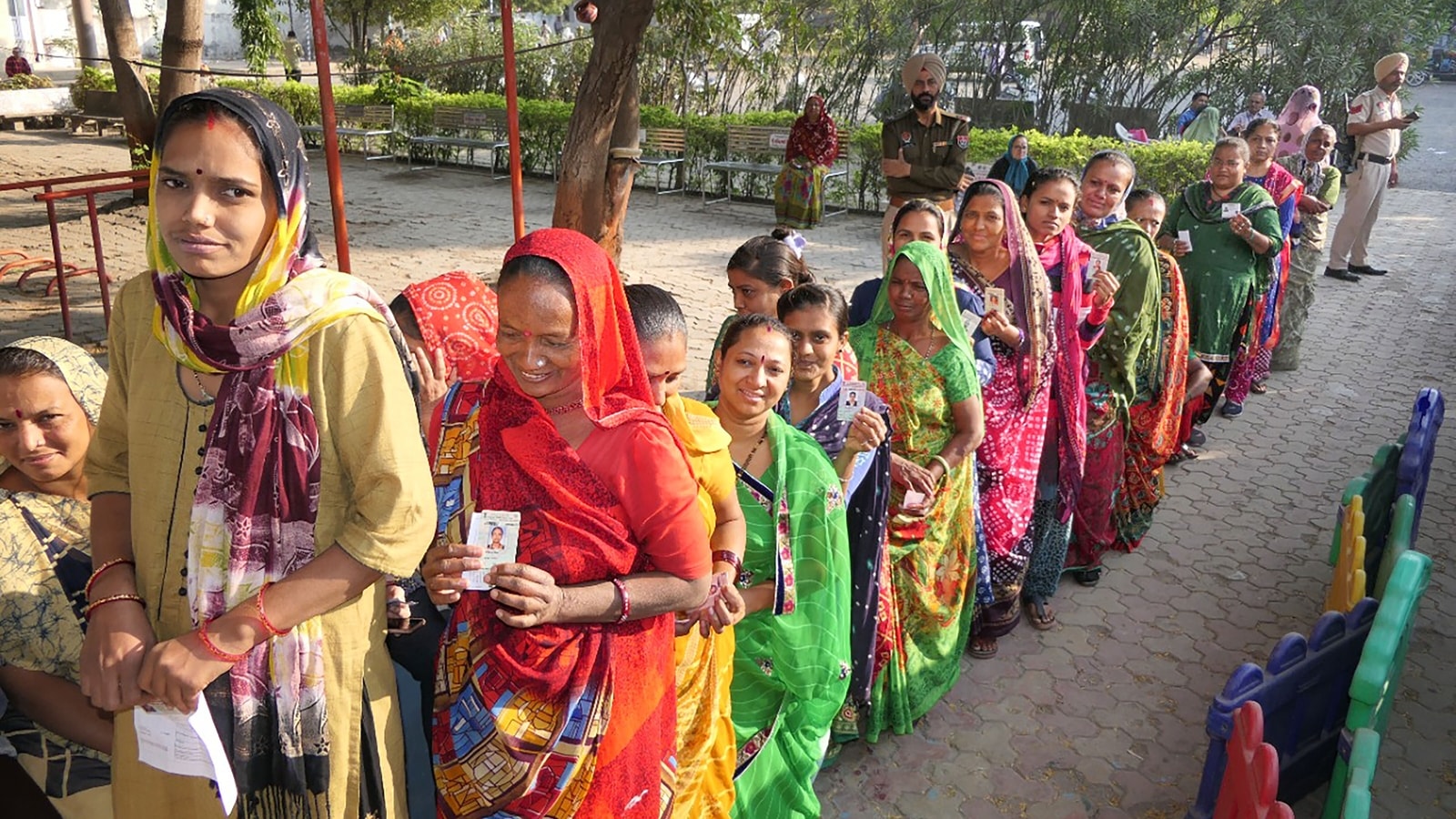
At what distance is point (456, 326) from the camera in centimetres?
279

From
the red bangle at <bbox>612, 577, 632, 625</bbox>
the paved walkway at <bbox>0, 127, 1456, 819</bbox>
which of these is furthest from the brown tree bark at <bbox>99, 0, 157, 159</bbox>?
the red bangle at <bbox>612, 577, 632, 625</bbox>

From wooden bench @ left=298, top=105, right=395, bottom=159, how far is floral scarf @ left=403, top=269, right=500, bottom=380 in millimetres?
16363

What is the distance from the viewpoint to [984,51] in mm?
17219

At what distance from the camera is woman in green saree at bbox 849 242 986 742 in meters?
3.19

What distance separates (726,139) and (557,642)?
1433 centimetres

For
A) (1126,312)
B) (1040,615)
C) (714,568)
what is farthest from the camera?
(1126,312)

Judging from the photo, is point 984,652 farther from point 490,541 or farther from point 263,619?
point 263,619

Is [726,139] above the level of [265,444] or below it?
above

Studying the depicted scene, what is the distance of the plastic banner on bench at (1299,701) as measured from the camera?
9.12ft

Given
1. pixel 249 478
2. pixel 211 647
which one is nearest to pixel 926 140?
pixel 249 478

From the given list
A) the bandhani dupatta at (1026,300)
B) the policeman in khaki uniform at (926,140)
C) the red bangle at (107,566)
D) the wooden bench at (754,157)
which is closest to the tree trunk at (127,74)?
the wooden bench at (754,157)

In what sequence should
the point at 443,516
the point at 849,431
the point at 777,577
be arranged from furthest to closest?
the point at 849,431 → the point at 777,577 → the point at 443,516

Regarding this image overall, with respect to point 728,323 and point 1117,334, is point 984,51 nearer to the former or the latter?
point 1117,334

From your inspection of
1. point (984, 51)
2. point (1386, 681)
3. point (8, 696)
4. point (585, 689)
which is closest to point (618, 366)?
point (585, 689)
